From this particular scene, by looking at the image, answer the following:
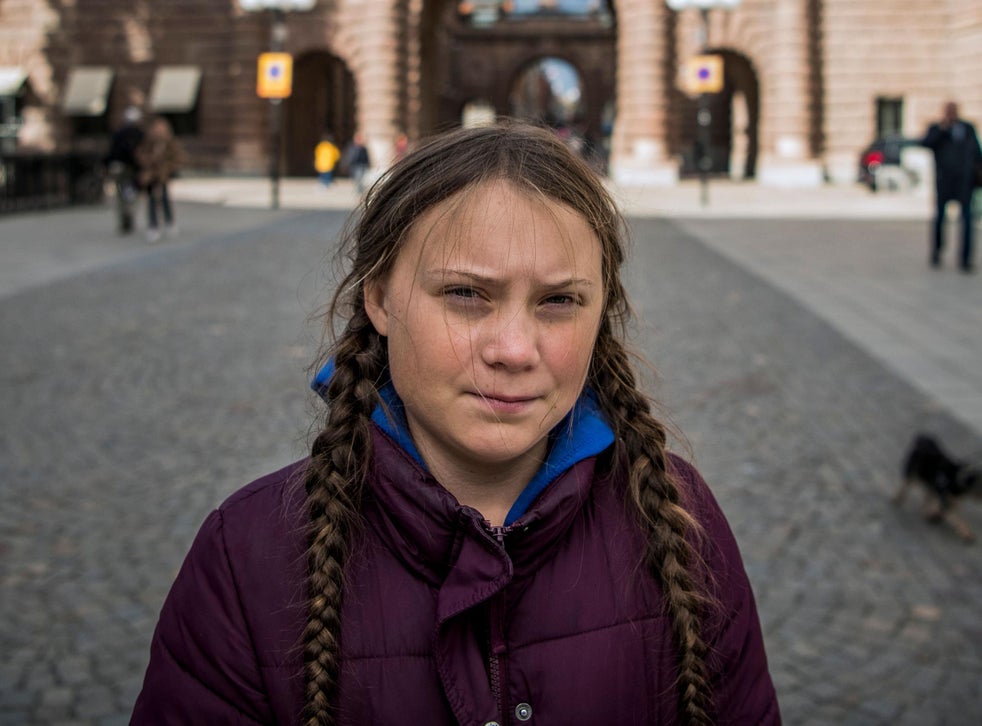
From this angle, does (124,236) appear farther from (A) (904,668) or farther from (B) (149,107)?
(B) (149,107)

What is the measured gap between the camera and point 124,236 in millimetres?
17828

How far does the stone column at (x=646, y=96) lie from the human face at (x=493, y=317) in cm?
3252

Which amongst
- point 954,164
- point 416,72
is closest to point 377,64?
point 416,72

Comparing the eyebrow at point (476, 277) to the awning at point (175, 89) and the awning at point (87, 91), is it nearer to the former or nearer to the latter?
the awning at point (175, 89)

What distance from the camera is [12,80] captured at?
3650 centimetres

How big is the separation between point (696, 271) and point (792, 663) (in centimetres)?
1031

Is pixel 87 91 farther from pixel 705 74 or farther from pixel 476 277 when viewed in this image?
pixel 476 277

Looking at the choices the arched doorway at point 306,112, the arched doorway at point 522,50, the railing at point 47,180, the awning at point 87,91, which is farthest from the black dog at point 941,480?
the arched doorway at point 522,50

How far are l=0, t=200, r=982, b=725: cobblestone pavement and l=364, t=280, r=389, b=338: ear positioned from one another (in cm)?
54

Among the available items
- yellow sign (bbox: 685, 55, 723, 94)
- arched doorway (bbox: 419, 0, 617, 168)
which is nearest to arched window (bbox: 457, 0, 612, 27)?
arched doorway (bbox: 419, 0, 617, 168)

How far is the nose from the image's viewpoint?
1.61 metres

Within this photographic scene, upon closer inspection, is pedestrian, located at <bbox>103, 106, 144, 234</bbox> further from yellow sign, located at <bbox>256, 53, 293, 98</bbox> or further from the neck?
the neck

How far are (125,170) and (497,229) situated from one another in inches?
689

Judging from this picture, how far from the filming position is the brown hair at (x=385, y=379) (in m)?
1.63
